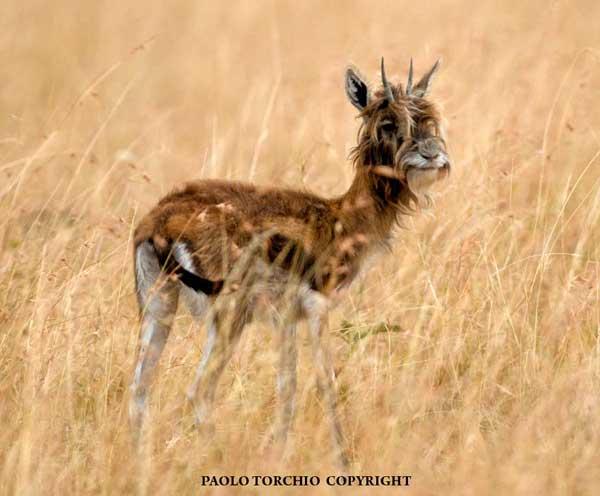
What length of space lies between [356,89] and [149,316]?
71.2 inches

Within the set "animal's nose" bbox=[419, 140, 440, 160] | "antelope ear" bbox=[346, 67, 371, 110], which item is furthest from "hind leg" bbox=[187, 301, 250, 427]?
"antelope ear" bbox=[346, 67, 371, 110]

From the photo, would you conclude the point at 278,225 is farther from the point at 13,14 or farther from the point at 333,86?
the point at 13,14

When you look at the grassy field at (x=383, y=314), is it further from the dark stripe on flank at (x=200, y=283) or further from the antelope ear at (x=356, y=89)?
the antelope ear at (x=356, y=89)

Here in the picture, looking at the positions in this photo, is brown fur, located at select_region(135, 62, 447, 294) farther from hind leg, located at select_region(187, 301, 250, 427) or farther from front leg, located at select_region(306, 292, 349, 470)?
hind leg, located at select_region(187, 301, 250, 427)

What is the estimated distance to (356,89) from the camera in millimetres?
7371

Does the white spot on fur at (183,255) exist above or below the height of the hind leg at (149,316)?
above

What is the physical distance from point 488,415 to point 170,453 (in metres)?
1.61

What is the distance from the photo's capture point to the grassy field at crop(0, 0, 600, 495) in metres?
5.82

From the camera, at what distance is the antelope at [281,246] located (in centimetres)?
646

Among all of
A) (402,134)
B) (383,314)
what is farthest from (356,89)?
(383,314)

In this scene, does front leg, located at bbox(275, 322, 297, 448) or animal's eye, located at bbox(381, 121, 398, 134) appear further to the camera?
animal's eye, located at bbox(381, 121, 398, 134)

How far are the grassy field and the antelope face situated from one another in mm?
486

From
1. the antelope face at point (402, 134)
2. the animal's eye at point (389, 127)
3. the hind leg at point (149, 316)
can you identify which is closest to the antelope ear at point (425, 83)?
the antelope face at point (402, 134)

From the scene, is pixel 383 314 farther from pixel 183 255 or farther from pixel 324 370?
pixel 183 255
